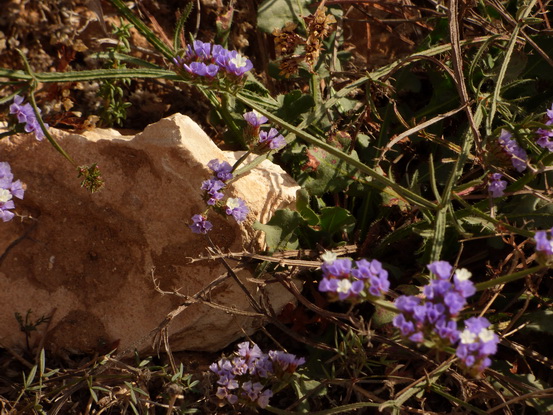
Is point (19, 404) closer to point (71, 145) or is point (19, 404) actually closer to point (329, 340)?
point (71, 145)

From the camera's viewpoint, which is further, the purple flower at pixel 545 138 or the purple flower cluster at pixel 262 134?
the purple flower cluster at pixel 262 134

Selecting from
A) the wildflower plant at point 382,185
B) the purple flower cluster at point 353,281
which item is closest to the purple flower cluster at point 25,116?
the wildflower plant at point 382,185

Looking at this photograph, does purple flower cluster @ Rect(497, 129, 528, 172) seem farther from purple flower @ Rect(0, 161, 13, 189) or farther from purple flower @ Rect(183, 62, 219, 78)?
purple flower @ Rect(0, 161, 13, 189)

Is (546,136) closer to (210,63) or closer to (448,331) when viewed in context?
(448,331)

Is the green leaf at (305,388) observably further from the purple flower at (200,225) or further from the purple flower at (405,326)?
the purple flower at (405,326)

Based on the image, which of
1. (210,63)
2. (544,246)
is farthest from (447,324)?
(210,63)

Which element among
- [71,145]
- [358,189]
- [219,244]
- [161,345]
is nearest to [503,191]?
[358,189]
